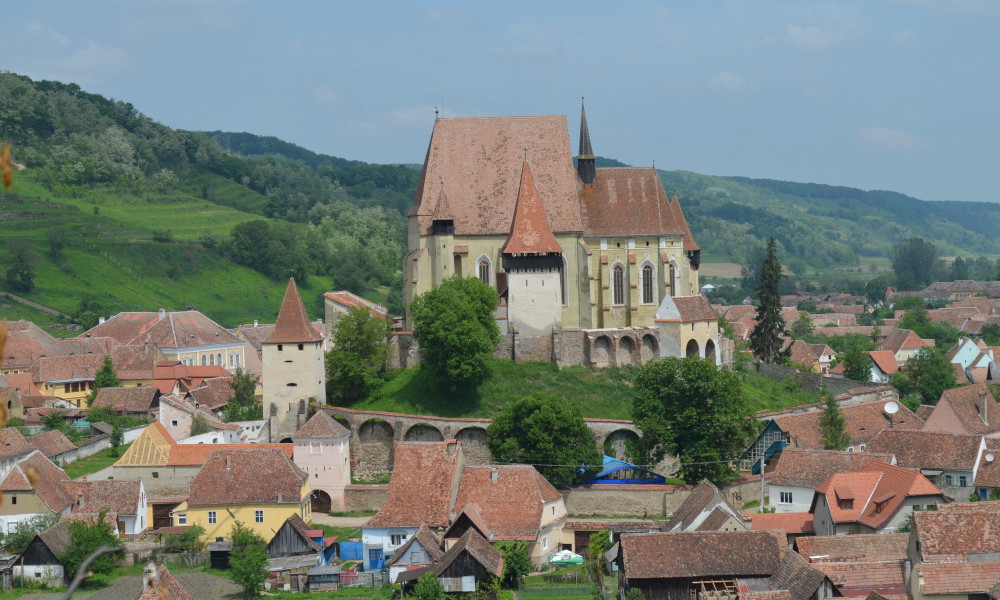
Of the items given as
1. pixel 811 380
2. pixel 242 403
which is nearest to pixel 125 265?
pixel 242 403

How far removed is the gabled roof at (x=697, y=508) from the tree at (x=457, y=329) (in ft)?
45.2

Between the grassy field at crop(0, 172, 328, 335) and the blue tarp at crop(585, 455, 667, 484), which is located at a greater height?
the grassy field at crop(0, 172, 328, 335)

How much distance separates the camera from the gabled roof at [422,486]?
175 feet

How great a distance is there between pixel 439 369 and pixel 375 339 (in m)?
4.30

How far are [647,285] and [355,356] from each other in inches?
660

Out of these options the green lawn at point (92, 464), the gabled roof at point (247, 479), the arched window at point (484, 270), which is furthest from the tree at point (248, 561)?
the arched window at point (484, 270)

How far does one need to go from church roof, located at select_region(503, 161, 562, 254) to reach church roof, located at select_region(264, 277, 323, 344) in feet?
35.0

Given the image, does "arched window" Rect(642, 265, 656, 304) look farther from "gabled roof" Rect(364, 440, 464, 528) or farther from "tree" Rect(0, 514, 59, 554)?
"tree" Rect(0, 514, 59, 554)

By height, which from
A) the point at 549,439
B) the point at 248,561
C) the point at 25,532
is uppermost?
the point at 549,439

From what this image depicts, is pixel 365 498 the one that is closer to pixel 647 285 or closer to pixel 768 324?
pixel 647 285

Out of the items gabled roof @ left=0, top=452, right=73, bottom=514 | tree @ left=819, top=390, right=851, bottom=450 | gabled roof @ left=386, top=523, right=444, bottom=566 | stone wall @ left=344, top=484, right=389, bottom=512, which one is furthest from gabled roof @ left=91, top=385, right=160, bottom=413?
tree @ left=819, top=390, right=851, bottom=450

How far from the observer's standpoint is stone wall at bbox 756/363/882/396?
7606 cm

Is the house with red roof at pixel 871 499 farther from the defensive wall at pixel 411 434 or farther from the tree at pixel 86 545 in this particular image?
the tree at pixel 86 545

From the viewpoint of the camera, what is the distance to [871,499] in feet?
167
